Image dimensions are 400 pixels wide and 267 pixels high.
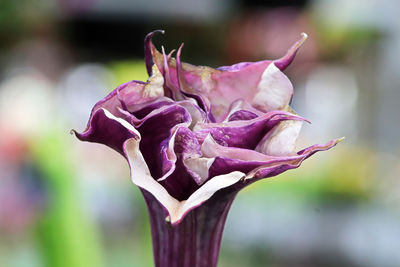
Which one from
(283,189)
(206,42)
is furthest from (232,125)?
(206,42)

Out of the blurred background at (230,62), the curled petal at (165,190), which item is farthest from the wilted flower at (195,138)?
the blurred background at (230,62)

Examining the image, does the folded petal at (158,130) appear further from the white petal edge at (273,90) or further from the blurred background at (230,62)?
the blurred background at (230,62)

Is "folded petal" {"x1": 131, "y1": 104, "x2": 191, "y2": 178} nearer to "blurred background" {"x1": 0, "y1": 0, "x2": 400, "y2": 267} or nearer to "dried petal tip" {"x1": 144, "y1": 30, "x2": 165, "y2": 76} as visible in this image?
"dried petal tip" {"x1": 144, "y1": 30, "x2": 165, "y2": 76}

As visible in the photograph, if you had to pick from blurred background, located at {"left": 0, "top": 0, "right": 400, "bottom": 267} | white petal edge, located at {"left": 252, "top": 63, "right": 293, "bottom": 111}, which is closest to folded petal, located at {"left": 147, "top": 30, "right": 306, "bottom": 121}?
white petal edge, located at {"left": 252, "top": 63, "right": 293, "bottom": 111}

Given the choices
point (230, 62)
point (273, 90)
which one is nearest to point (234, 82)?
point (273, 90)

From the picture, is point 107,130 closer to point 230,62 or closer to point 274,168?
point 274,168
